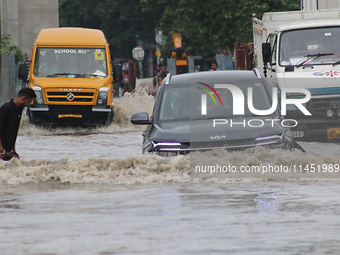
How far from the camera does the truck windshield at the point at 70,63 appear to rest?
19953 millimetres

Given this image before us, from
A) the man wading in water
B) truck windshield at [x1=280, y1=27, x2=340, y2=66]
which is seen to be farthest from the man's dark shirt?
truck windshield at [x1=280, y1=27, x2=340, y2=66]

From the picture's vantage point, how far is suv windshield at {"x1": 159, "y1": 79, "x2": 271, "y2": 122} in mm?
9594

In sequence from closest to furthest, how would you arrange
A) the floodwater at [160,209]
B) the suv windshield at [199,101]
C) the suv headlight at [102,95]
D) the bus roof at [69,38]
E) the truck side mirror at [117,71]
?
the floodwater at [160,209], the suv windshield at [199,101], the suv headlight at [102,95], the truck side mirror at [117,71], the bus roof at [69,38]

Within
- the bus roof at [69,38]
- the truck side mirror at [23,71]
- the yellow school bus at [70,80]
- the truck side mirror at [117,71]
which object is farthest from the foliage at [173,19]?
the truck side mirror at [23,71]

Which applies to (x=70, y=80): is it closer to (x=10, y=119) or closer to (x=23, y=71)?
(x=23, y=71)

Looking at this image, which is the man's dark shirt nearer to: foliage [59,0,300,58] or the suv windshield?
the suv windshield

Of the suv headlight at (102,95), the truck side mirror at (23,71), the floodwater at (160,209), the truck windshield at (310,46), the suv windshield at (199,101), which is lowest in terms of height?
the suv headlight at (102,95)

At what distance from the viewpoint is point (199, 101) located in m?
9.76

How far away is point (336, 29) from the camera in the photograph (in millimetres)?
14266

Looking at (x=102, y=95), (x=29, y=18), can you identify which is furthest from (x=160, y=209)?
(x=29, y=18)

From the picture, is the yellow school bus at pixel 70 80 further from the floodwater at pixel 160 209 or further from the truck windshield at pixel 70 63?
the floodwater at pixel 160 209

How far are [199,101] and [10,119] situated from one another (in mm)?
2538

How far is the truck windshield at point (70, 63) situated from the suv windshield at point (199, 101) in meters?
10.3

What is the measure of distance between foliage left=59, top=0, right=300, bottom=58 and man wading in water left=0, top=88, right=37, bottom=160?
102 feet
